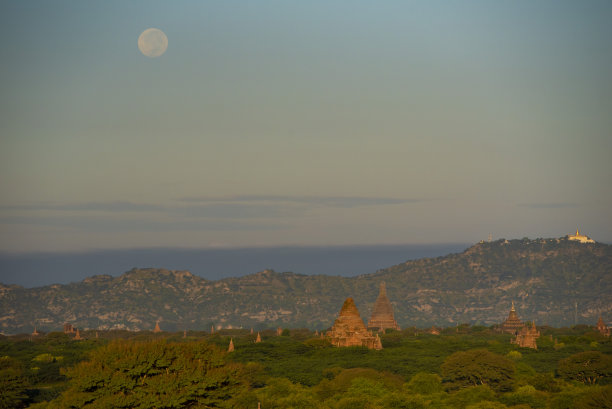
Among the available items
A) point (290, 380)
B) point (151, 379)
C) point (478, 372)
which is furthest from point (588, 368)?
point (151, 379)

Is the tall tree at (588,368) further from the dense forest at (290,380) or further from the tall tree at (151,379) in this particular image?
the tall tree at (151,379)

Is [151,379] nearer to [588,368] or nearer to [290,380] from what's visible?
[290,380]

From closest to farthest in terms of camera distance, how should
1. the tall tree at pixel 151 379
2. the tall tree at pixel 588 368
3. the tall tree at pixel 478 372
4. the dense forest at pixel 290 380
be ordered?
the tall tree at pixel 151 379, the dense forest at pixel 290 380, the tall tree at pixel 588 368, the tall tree at pixel 478 372

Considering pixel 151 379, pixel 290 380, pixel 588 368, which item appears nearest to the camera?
pixel 151 379

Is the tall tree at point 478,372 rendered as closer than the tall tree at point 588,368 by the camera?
No

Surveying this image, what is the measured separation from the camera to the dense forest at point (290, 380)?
91.1 m

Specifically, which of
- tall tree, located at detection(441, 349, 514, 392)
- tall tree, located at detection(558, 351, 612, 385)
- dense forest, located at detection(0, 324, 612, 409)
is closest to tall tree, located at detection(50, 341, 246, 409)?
dense forest, located at detection(0, 324, 612, 409)

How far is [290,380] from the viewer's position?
158 meters

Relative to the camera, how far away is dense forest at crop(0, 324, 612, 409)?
9106 cm

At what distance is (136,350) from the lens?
313ft

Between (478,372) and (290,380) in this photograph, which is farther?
(478,372)

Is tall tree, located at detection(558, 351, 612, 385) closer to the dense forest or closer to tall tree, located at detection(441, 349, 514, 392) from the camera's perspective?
the dense forest

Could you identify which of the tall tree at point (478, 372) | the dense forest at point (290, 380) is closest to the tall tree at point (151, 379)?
the dense forest at point (290, 380)

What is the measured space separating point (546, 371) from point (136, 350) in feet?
349
